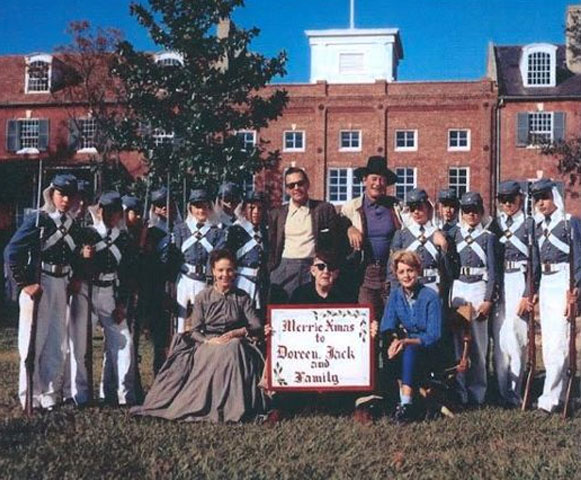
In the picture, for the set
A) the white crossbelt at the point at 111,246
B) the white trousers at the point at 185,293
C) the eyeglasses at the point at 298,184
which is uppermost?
the eyeglasses at the point at 298,184

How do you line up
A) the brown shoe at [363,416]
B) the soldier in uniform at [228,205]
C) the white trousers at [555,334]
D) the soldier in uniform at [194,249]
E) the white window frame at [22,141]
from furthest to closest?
the white window frame at [22,141], the soldier in uniform at [228,205], the soldier in uniform at [194,249], the white trousers at [555,334], the brown shoe at [363,416]

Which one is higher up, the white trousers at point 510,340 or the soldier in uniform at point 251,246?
the soldier in uniform at point 251,246

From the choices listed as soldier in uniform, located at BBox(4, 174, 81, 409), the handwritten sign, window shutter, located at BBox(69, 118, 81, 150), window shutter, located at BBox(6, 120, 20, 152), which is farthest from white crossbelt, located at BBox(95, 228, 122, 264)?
window shutter, located at BBox(6, 120, 20, 152)

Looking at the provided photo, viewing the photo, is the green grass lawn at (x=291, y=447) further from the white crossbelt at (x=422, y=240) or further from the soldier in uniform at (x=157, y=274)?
the white crossbelt at (x=422, y=240)

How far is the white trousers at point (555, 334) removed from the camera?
8172 mm

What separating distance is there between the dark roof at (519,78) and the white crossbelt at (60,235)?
112 feet

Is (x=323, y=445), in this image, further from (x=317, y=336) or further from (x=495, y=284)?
(x=495, y=284)

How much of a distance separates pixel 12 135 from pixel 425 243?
36.8 m

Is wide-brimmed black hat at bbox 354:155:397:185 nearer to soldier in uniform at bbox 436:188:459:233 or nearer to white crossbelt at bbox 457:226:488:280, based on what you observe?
soldier in uniform at bbox 436:188:459:233

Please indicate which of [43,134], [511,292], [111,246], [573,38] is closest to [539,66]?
[573,38]

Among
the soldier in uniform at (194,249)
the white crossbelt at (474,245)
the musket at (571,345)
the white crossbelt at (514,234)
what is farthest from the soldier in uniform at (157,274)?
the musket at (571,345)

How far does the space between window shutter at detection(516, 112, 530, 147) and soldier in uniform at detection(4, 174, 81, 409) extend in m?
33.0

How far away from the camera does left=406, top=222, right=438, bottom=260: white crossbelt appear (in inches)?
331

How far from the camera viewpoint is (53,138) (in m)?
41.0
